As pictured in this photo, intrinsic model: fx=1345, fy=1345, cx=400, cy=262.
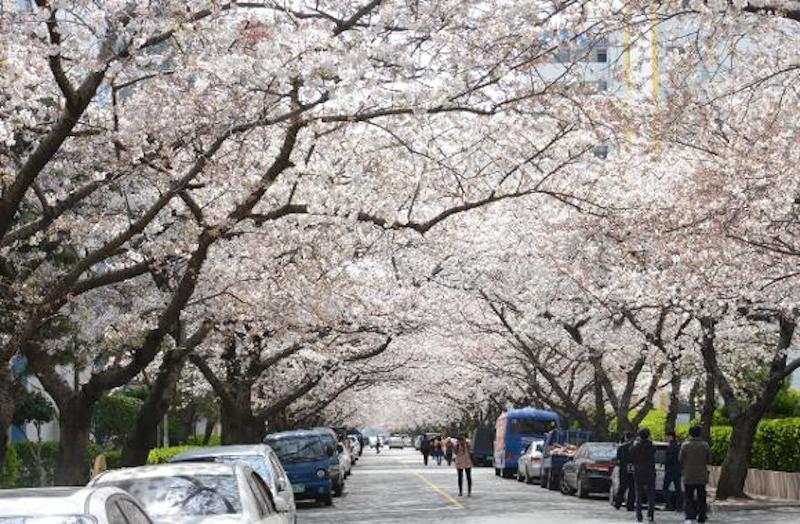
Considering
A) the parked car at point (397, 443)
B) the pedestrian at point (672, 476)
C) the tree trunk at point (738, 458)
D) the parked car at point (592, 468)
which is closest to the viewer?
the pedestrian at point (672, 476)

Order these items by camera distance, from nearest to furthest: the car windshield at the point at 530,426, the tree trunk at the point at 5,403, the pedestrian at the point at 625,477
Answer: the tree trunk at the point at 5,403
the pedestrian at the point at 625,477
the car windshield at the point at 530,426

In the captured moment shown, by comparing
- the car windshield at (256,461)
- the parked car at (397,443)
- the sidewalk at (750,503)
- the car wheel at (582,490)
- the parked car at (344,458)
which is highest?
the parked car at (397,443)

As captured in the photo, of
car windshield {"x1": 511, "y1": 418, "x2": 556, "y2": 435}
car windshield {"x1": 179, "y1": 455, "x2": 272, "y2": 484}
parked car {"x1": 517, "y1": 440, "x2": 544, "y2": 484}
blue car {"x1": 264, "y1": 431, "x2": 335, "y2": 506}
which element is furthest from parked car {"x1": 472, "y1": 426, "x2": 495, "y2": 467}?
car windshield {"x1": 179, "y1": 455, "x2": 272, "y2": 484}

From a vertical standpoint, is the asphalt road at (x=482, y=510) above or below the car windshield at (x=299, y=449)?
below

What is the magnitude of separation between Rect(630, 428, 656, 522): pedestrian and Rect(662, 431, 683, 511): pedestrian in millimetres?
2558

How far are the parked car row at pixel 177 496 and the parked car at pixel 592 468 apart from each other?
16.5m

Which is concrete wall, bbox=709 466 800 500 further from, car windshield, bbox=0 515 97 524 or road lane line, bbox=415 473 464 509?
car windshield, bbox=0 515 97 524

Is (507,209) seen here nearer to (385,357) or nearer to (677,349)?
(677,349)

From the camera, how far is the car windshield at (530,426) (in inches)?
2047

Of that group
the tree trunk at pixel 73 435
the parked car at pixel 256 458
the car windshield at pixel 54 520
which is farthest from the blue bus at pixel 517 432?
the car windshield at pixel 54 520

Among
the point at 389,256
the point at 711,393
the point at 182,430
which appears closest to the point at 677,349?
the point at 711,393

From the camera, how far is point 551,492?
36.8 m

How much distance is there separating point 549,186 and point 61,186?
8352mm

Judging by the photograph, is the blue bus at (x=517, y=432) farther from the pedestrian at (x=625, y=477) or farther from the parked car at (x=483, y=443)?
the pedestrian at (x=625, y=477)
